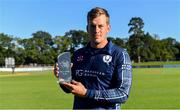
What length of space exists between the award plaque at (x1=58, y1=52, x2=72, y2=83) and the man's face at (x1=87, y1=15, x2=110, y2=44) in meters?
0.30

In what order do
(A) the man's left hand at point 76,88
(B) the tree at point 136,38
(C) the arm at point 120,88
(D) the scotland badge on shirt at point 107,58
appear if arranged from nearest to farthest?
(A) the man's left hand at point 76,88, (C) the arm at point 120,88, (D) the scotland badge on shirt at point 107,58, (B) the tree at point 136,38

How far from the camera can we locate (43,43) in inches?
4892

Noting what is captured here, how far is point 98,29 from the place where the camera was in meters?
4.46

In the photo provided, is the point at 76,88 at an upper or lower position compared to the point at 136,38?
lower

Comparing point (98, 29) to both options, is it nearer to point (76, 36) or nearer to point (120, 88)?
point (120, 88)

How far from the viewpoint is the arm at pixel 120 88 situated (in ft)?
14.6

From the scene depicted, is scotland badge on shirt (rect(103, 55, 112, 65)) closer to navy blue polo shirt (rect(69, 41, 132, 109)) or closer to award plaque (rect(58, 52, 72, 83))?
navy blue polo shirt (rect(69, 41, 132, 109))

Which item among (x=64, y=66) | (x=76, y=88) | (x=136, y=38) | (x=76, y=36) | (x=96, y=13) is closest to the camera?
(x=76, y=88)

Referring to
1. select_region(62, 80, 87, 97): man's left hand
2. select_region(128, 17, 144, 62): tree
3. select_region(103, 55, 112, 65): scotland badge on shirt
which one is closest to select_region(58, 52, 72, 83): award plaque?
select_region(62, 80, 87, 97): man's left hand

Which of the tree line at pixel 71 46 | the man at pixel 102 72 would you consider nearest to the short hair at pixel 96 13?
the man at pixel 102 72

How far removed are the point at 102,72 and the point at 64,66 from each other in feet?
1.29

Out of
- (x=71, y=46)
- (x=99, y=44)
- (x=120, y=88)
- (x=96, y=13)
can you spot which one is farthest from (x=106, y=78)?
(x=71, y=46)

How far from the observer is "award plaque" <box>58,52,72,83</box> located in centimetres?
435

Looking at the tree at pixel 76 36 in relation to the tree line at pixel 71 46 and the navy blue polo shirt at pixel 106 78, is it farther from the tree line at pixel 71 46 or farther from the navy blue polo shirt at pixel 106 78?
the navy blue polo shirt at pixel 106 78
